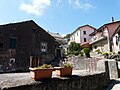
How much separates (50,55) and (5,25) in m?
9.41

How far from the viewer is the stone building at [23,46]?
21219 mm

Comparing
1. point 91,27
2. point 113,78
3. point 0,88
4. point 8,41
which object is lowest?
point 113,78

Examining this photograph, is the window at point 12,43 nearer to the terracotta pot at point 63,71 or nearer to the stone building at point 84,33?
the terracotta pot at point 63,71

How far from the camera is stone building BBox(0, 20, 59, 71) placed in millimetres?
21219

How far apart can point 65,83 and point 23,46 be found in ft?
61.4

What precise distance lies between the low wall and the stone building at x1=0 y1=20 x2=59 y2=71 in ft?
51.2

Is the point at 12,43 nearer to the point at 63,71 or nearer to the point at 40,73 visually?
the point at 63,71

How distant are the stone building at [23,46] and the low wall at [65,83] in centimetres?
1561

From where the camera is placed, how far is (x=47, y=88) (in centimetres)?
482

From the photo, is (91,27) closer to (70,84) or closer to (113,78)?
(113,78)

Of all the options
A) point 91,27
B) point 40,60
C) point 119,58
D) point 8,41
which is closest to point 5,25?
point 8,41

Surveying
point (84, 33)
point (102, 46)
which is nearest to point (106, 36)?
point (102, 46)

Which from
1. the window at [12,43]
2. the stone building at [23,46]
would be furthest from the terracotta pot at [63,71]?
the window at [12,43]

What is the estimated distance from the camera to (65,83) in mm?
5664
